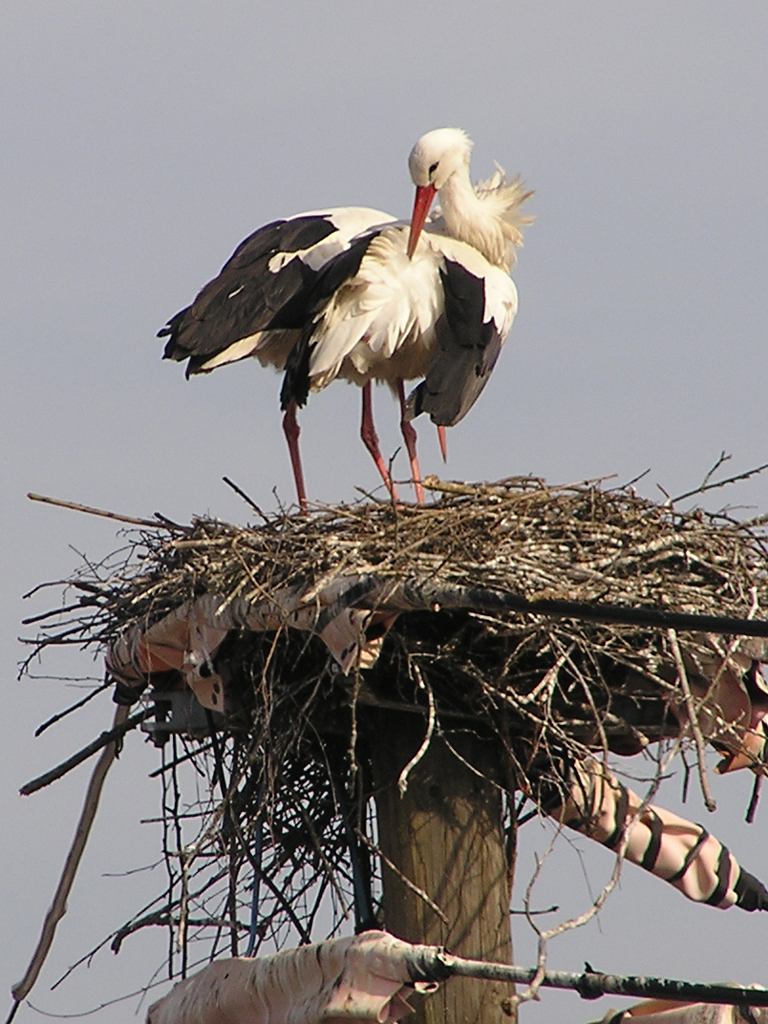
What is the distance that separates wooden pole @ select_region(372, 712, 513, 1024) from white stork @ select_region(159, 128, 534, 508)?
1271 mm

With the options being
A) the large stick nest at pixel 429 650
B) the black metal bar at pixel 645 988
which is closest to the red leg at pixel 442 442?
the large stick nest at pixel 429 650

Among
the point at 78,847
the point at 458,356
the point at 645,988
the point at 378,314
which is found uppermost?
the point at 378,314

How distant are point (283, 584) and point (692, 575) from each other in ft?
3.65

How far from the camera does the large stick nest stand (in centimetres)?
487

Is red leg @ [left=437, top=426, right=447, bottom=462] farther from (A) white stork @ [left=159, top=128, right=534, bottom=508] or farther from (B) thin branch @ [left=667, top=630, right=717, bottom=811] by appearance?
(B) thin branch @ [left=667, top=630, right=717, bottom=811]

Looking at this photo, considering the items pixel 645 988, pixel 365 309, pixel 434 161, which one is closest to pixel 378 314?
pixel 365 309

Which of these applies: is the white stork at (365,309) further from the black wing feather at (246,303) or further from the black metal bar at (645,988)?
the black metal bar at (645,988)

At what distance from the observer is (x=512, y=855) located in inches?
202

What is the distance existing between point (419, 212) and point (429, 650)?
8.78ft

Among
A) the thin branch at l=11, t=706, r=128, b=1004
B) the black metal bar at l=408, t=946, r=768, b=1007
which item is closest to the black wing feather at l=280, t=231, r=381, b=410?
the thin branch at l=11, t=706, r=128, b=1004

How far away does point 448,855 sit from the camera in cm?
493

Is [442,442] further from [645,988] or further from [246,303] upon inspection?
[645,988]

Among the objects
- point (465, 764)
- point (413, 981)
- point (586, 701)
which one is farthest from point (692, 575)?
point (413, 981)

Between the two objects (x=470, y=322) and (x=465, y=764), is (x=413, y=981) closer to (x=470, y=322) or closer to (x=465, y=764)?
(x=465, y=764)
